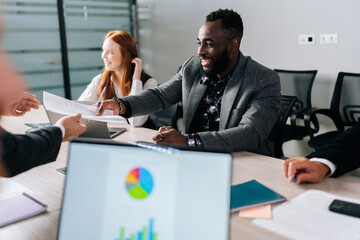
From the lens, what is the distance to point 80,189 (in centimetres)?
70

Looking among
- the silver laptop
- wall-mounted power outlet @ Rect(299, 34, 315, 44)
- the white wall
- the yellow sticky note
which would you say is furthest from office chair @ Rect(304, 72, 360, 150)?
the yellow sticky note

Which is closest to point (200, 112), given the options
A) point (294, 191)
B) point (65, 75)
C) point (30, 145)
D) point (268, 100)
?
point (268, 100)

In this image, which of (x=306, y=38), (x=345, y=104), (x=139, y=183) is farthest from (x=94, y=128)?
(x=306, y=38)

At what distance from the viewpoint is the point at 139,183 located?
676mm

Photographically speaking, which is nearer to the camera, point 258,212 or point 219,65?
point 258,212

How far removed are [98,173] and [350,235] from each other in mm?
636

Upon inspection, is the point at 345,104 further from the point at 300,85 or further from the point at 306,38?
the point at 306,38

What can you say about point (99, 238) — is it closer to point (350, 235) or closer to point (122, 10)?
point (350, 235)

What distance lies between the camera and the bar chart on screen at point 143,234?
0.67 m

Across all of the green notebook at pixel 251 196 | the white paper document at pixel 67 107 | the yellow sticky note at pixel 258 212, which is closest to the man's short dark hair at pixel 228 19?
the white paper document at pixel 67 107

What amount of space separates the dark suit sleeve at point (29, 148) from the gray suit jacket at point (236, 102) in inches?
26.0

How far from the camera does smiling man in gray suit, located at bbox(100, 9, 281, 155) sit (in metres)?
1.70

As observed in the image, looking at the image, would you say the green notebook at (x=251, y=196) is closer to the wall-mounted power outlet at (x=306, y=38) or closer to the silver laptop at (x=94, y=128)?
the silver laptop at (x=94, y=128)

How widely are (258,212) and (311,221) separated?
5.6 inches
